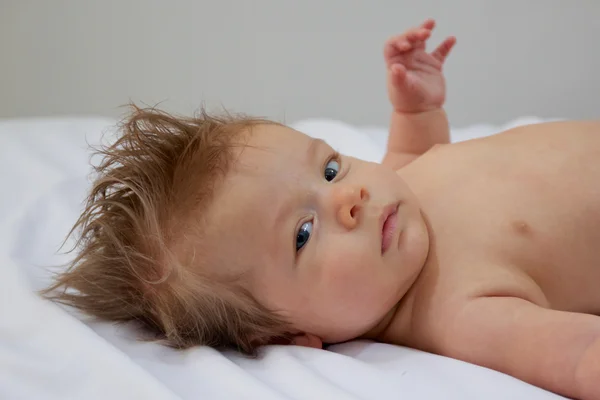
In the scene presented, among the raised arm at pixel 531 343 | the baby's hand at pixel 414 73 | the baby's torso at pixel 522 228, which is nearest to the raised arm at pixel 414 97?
the baby's hand at pixel 414 73

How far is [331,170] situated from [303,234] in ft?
0.37

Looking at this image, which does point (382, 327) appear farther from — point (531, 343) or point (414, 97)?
point (414, 97)

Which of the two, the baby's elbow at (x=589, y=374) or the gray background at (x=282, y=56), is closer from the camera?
the baby's elbow at (x=589, y=374)

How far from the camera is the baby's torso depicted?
0.81 metres

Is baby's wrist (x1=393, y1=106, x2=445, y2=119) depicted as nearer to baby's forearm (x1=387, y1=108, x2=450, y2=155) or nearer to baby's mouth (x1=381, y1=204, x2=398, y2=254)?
baby's forearm (x1=387, y1=108, x2=450, y2=155)

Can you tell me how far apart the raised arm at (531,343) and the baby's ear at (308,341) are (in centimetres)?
15

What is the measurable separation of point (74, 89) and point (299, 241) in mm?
1513

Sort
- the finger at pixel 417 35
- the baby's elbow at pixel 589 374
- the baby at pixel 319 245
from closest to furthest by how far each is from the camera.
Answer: the baby's elbow at pixel 589 374 < the baby at pixel 319 245 < the finger at pixel 417 35

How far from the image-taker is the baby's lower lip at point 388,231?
826 mm

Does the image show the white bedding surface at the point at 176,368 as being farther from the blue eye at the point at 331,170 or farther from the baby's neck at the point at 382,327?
the blue eye at the point at 331,170

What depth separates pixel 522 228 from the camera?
829mm

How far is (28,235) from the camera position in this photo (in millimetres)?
1063

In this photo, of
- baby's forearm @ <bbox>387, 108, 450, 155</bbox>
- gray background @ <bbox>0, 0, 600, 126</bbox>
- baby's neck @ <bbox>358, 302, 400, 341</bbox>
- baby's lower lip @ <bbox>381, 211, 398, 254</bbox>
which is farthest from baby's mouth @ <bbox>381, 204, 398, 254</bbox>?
gray background @ <bbox>0, 0, 600, 126</bbox>

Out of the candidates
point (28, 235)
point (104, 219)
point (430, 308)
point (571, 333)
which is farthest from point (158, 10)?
point (571, 333)
